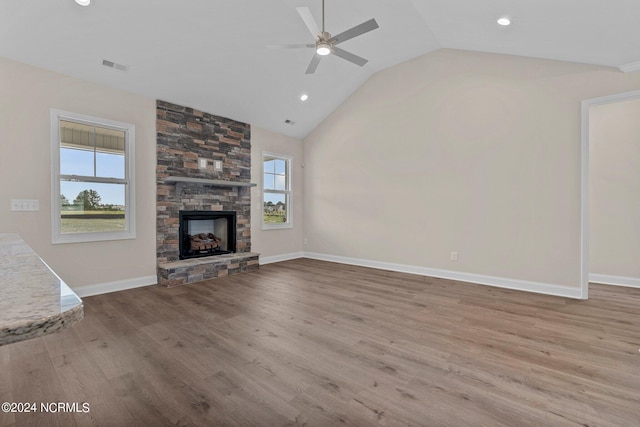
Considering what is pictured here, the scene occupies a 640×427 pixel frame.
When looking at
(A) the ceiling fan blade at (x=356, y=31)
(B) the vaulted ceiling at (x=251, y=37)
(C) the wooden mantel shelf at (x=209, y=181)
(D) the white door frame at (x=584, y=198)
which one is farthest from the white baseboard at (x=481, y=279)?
(A) the ceiling fan blade at (x=356, y=31)

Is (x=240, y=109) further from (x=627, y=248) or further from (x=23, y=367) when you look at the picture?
(x=627, y=248)

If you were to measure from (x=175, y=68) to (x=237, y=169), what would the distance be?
2.00 meters

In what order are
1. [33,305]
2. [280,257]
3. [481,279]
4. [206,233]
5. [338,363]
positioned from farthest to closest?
1. [280,257]
2. [206,233]
3. [481,279]
4. [338,363]
5. [33,305]

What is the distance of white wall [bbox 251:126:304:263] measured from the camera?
234 inches

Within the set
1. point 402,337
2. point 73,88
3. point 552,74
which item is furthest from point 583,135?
point 73,88

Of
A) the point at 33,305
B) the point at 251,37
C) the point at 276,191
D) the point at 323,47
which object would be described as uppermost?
the point at 251,37

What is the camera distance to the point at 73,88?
12.3 ft

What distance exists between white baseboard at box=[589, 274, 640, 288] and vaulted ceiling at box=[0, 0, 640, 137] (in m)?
2.96

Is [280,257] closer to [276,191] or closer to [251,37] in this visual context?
[276,191]

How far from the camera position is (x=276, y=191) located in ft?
21.1

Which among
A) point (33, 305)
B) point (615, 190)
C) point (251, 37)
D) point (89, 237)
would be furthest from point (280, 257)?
point (33, 305)

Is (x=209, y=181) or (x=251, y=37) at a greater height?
(x=251, y=37)

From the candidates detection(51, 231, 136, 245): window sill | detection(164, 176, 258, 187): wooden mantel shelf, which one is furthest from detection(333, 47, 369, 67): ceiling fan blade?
detection(51, 231, 136, 245): window sill

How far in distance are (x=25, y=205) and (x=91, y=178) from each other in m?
0.74
